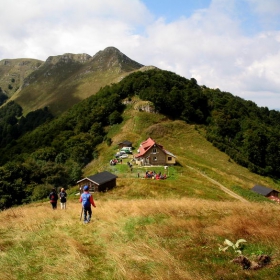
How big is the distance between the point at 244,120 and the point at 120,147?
57527 mm

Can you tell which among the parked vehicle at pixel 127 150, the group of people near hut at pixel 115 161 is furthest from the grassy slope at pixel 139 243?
the parked vehicle at pixel 127 150

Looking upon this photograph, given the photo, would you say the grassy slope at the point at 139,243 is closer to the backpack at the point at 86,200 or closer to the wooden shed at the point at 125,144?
the backpack at the point at 86,200

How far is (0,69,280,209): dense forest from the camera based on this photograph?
227ft

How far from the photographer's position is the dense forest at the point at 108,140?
69188 mm

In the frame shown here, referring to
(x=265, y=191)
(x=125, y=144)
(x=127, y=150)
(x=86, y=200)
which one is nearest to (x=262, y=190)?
(x=265, y=191)

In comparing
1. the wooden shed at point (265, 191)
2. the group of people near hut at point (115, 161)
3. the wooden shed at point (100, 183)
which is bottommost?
the wooden shed at point (265, 191)

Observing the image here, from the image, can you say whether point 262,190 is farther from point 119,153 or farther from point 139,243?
point 139,243

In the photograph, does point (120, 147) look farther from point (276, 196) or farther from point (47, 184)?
point (276, 196)

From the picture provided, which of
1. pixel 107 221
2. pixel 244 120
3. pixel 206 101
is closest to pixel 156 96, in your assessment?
pixel 206 101

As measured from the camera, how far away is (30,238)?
36.6 ft

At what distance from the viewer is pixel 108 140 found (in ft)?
297

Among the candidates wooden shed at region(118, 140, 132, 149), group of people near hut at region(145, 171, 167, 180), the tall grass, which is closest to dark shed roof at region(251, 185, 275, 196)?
group of people near hut at region(145, 171, 167, 180)

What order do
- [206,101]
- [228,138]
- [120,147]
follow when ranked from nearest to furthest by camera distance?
[120,147] < [228,138] < [206,101]

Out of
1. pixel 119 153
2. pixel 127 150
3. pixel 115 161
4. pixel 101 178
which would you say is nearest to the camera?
pixel 101 178
